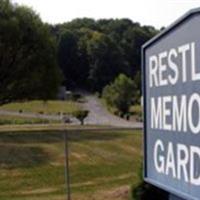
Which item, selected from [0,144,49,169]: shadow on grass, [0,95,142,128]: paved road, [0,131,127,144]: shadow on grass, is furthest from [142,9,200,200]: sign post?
[0,95,142,128]: paved road

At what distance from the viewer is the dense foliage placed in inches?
4222

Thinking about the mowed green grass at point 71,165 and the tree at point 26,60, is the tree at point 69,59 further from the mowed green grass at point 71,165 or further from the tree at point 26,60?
the mowed green grass at point 71,165

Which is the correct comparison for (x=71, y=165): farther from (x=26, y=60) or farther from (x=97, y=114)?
(x=97, y=114)

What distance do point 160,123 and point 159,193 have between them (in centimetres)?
890

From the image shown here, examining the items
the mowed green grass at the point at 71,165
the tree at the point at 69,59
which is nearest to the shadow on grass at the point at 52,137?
the mowed green grass at the point at 71,165

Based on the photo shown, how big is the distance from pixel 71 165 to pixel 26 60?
22.0 meters

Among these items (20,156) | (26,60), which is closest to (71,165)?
(20,156)

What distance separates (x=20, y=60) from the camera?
49.1 m

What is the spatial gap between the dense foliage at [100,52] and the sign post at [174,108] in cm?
9197

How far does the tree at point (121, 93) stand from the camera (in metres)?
75.0

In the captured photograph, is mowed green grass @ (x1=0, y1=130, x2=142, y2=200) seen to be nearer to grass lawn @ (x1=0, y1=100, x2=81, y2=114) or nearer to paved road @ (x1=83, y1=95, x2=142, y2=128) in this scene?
paved road @ (x1=83, y1=95, x2=142, y2=128)

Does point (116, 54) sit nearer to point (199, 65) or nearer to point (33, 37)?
point (33, 37)

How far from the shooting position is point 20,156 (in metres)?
30.5

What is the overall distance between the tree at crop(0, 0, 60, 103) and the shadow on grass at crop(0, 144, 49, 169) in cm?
1442
